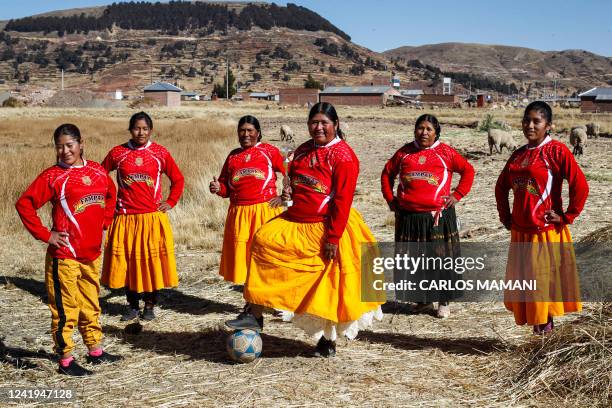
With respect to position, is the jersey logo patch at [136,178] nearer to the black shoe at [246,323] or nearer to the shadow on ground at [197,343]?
the shadow on ground at [197,343]

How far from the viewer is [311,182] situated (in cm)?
472

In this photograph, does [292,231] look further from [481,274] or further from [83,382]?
[481,274]

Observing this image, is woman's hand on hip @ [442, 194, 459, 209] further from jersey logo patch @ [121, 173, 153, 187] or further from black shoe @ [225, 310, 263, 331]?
jersey logo patch @ [121, 173, 153, 187]

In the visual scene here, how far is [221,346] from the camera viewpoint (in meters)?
5.33

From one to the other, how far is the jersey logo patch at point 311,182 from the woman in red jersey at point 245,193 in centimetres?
139

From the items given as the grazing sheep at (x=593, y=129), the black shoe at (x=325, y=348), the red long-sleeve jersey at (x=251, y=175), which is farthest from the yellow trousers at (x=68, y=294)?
the grazing sheep at (x=593, y=129)

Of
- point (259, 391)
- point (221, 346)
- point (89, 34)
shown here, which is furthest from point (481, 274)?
point (89, 34)

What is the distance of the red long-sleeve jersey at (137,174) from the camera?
5.97m

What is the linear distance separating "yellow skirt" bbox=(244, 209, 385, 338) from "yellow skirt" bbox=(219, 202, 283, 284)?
1.48 meters

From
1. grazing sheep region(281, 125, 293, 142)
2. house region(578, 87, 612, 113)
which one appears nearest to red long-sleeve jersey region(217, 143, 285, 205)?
grazing sheep region(281, 125, 293, 142)

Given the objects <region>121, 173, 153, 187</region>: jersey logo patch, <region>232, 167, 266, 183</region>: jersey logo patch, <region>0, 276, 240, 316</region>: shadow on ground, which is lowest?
<region>0, 276, 240, 316</region>: shadow on ground

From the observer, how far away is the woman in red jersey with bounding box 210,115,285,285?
20.3 feet

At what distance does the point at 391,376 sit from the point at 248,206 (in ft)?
Answer: 7.45

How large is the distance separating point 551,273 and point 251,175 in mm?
2753
